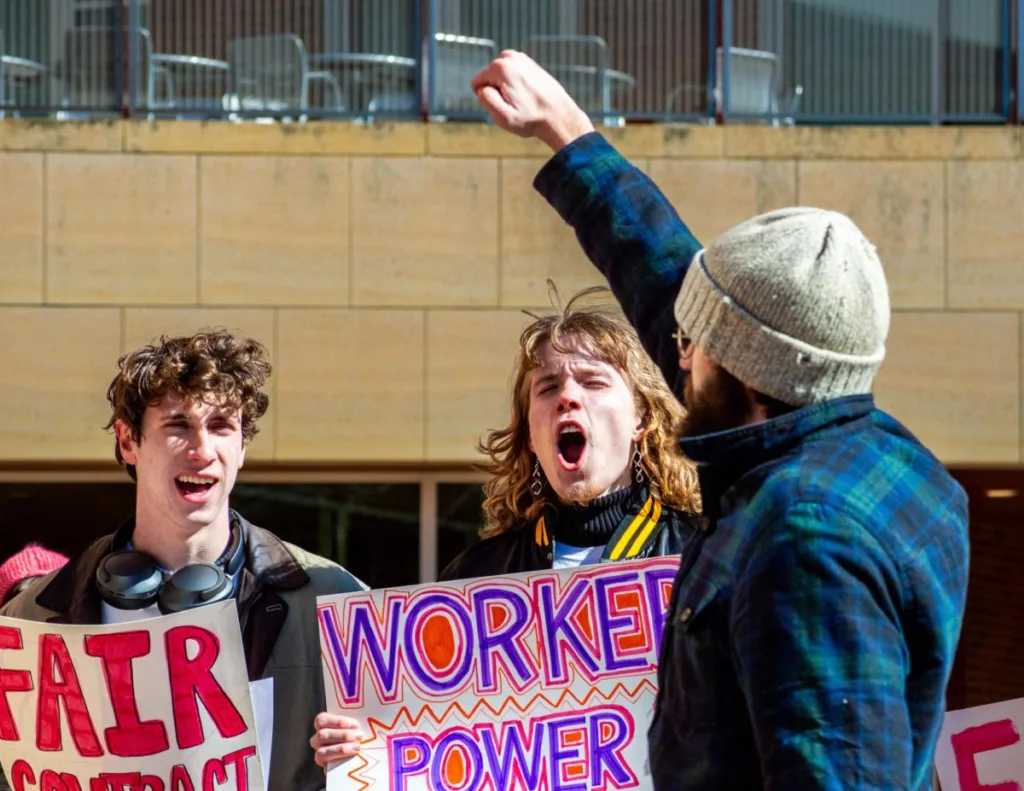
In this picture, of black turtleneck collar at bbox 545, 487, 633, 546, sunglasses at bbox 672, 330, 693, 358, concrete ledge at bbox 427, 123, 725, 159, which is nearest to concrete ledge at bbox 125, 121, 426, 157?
concrete ledge at bbox 427, 123, 725, 159

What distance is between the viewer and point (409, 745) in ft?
12.5

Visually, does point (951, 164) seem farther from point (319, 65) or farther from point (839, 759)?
point (839, 759)

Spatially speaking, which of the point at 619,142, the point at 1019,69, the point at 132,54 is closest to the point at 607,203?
the point at 619,142

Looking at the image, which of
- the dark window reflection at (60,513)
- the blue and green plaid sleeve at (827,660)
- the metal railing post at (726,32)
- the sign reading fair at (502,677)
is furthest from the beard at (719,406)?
the metal railing post at (726,32)

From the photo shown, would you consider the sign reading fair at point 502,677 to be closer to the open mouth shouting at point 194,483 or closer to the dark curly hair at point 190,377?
the open mouth shouting at point 194,483

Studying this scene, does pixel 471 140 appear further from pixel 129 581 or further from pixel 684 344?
pixel 684 344

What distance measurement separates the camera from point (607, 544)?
3936mm

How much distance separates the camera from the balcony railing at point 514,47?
31.9ft

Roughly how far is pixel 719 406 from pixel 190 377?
219 centimetres

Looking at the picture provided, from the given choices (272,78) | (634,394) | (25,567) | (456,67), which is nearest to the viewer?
(634,394)

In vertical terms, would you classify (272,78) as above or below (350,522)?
above

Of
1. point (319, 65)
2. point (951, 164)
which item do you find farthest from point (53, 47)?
point (951, 164)

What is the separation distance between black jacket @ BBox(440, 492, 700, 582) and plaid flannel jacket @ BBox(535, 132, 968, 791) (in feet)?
5.44

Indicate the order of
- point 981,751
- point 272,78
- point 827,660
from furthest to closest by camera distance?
point 272,78 < point 981,751 < point 827,660
